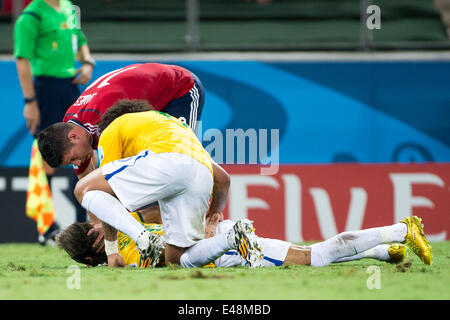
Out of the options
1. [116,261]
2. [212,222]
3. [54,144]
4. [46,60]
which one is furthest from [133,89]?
[46,60]

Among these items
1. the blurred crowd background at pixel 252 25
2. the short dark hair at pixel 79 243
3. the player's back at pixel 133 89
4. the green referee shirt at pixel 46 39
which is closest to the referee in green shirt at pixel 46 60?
the green referee shirt at pixel 46 39

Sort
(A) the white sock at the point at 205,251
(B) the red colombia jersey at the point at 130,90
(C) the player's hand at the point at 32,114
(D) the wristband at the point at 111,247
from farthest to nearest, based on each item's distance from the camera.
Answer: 1. (C) the player's hand at the point at 32,114
2. (B) the red colombia jersey at the point at 130,90
3. (D) the wristband at the point at 111,247
4. (A) the white sock at the point at 205,251

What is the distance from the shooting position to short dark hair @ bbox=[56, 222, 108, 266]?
4.82 meters

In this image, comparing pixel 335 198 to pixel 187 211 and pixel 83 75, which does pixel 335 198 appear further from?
pixel 187 211

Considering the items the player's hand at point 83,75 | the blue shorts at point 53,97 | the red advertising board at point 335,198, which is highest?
the player's hand at point 83,75

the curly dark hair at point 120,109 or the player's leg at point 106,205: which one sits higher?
the curly dark hair at point 120,109

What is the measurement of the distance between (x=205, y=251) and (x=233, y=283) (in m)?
0.67

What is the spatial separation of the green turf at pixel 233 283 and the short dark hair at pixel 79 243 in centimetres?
10

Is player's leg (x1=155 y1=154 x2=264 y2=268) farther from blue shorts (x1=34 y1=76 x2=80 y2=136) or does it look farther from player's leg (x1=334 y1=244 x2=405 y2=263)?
blue shorts (x1=34 y1=76 x2=80 y2=136)

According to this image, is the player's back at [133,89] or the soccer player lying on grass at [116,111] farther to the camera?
the player's back at [133,89]

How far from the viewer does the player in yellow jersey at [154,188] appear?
4.53 m

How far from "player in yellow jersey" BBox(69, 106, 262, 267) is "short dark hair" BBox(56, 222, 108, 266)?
17 centimetres

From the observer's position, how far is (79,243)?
4.86 meters

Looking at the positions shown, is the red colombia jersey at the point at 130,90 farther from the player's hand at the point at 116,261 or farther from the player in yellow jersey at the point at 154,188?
the player's hand at the point at 116,261
